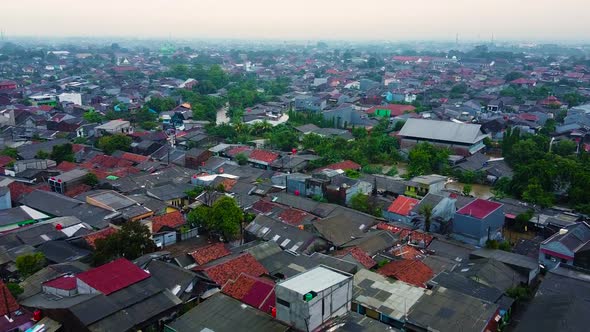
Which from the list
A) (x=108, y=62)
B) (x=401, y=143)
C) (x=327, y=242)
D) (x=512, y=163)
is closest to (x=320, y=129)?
(x=401, y=143)

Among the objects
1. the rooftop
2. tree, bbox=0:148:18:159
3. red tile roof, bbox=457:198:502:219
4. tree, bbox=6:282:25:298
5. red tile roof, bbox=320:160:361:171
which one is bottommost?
tree, bbox=6:282:25:298

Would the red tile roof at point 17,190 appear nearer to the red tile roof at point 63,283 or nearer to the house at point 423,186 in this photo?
the red tile roof at point 63,283

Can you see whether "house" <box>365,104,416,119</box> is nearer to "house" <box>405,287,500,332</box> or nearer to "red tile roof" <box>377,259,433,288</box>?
"red tile roof" <box>377,259,433,288</box>

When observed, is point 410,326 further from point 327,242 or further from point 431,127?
point 431,127

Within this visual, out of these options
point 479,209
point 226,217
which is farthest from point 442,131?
point 226,217

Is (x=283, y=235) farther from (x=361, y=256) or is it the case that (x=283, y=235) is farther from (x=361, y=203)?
(x=361, y=203)

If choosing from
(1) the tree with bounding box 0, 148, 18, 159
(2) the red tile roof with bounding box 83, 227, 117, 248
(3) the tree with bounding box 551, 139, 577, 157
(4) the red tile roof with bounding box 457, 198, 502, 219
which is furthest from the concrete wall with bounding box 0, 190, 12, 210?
(3) the tree with bounding box 551, 139, 577, 157

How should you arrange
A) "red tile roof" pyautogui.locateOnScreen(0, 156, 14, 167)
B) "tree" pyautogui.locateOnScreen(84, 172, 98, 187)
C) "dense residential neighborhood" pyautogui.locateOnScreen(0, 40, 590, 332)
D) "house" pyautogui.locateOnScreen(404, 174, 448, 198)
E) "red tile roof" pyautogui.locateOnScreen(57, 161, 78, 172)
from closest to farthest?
"dense residential neighborhood" pyautogui.locateOnScreen(0, 40, 590, 332) < "house" pyautogui.locateOnScreen(404, 174, 448, 198) < "tree" pyautogui.locateOnScreen(84, 172, 98, 187) < "red tile roof" pyautogui.locateOnScreen(57, 161, 78, 172) < "red tile roof" pyautogui.locateOnScreen(0, 156, 14, 167)
